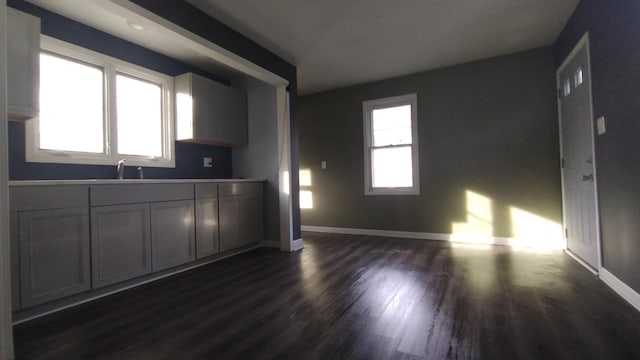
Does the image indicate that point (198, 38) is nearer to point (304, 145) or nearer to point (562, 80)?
point (304, 145)

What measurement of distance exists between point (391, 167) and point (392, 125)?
26.2 inches

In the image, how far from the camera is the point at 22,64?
206 centimetres

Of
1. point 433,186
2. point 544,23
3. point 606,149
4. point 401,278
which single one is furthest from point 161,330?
point 544,23

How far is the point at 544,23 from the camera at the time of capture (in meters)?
3.09

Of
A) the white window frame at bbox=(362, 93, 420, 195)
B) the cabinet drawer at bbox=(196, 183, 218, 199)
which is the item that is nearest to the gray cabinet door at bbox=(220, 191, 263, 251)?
the cabinet drawer at bbox=(196, 183, 218, 199)

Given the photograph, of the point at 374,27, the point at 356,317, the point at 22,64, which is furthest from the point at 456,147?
the point at 22,64

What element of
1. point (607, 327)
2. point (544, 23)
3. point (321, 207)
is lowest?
point (607, 327)

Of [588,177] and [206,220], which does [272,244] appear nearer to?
[206,220]

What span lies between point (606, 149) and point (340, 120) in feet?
11.3

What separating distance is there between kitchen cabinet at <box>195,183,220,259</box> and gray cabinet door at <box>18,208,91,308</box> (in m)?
1.02

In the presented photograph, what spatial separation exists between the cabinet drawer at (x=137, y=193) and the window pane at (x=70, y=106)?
2.38 ft

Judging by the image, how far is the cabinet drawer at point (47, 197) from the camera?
6.19 feet

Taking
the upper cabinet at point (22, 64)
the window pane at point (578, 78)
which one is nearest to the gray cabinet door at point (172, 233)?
the upper cabinet at point (22, 64)

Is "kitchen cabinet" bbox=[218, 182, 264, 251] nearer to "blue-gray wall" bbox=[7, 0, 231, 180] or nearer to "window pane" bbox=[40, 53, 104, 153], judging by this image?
"blue-gray wall" bbox=[7, 0, 231, 180]
